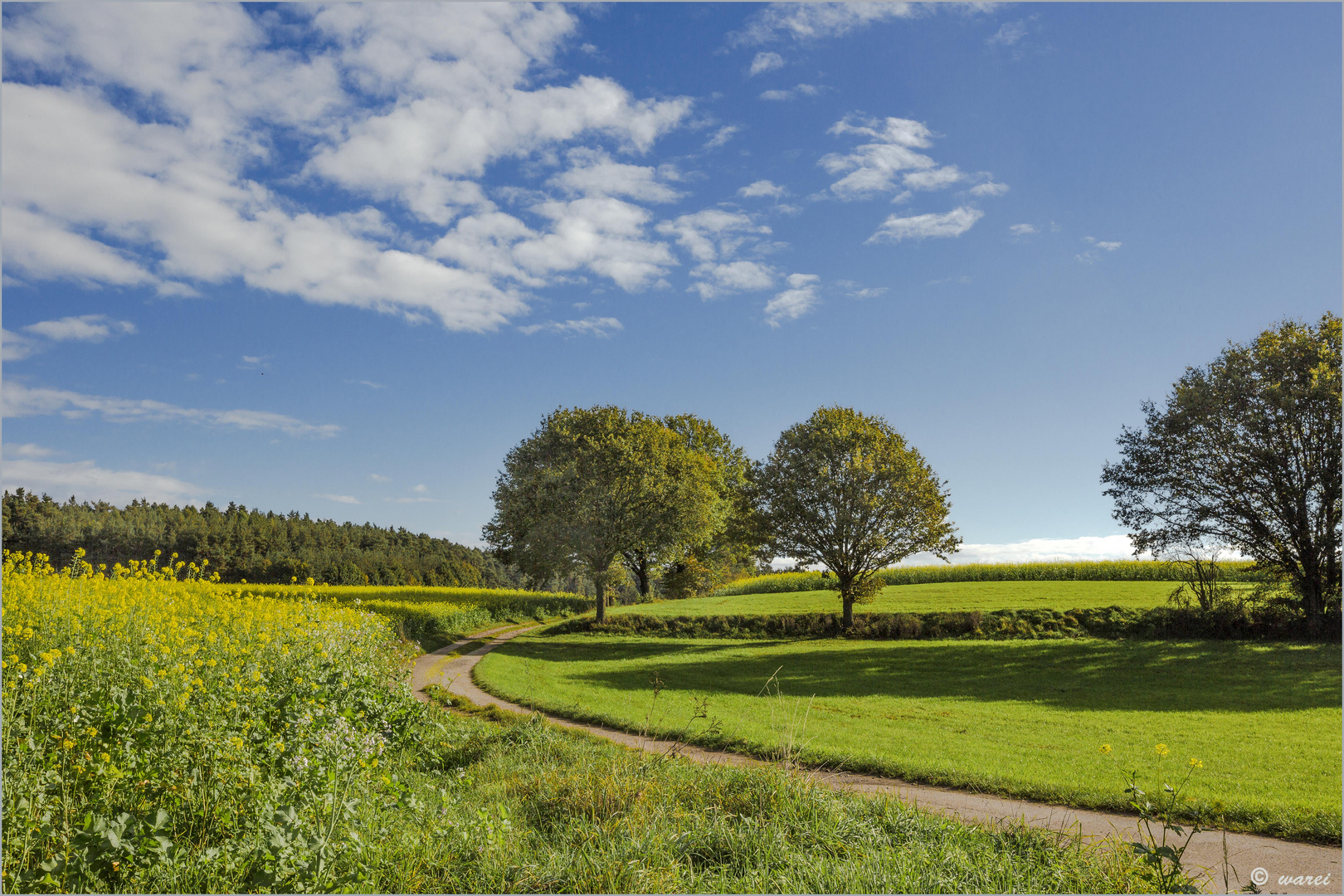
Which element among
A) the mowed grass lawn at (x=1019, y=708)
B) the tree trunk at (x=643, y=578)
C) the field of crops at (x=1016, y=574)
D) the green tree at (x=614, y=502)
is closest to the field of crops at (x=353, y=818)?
the mowed grass lawn at (x=1019, y=708)

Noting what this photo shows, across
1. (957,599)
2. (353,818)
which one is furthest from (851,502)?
(353,818)

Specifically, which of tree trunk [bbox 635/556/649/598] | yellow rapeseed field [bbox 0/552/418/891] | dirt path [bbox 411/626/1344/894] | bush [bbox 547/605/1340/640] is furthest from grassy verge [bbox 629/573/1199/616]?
yellow rapeseed field [bbox 0/552/418/891]

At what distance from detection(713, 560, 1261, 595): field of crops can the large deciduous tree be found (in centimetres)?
1356

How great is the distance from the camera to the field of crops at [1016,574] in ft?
129

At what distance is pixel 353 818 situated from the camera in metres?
5.83

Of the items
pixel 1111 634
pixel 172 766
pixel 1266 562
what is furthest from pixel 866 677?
pixel 172 766

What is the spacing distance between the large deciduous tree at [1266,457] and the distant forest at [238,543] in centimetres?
3687

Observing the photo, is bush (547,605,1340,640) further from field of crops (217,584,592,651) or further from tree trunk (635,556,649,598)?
tree trunk (635,556,649,598)

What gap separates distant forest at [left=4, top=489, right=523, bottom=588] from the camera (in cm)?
5588

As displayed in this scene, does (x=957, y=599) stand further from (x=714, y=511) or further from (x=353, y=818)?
(x=353, y=818)

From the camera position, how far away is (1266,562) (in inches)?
949

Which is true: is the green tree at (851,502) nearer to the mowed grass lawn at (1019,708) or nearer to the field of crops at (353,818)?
the mowed grass lawn at (1019,708)

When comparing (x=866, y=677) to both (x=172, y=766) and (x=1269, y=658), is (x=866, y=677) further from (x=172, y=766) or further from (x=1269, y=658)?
(x=172, y=766)

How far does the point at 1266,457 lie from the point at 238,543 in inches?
2914
